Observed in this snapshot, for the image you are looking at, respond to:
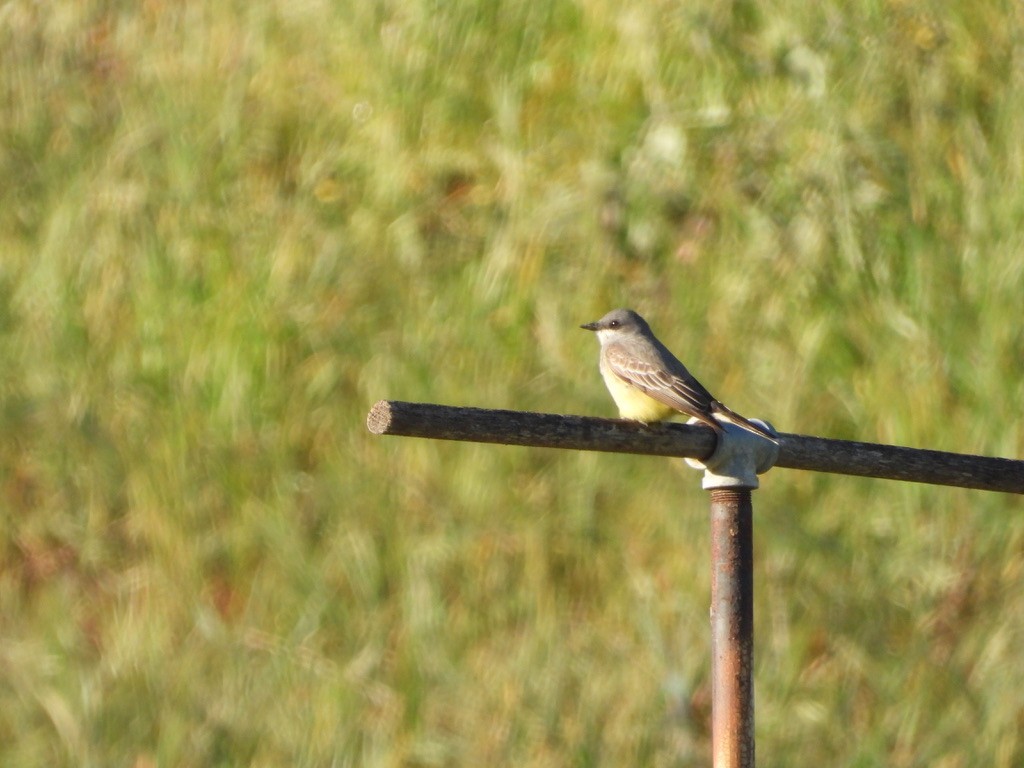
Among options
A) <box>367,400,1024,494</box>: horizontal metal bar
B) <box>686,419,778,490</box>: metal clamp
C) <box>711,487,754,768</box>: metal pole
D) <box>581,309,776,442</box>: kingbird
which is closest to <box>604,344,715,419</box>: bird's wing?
<box>581,309,776,442</box>: kingbird

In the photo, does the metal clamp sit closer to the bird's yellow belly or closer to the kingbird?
the kingbird

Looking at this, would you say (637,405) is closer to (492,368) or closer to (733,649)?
(492,368)

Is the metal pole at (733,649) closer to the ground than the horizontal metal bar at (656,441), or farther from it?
closer to the ground

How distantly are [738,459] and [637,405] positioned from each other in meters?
1.79

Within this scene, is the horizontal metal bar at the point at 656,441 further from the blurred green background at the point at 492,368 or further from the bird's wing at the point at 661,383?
the blurred green background at the point at 492,368

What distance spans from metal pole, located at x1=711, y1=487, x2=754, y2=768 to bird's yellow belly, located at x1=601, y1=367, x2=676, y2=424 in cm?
177

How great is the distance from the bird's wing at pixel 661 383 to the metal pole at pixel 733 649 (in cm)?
127

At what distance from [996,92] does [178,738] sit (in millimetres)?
3729

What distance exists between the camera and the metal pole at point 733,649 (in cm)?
312

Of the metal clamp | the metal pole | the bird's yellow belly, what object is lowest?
the metal pole

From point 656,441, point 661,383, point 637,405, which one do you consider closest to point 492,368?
point 637,405

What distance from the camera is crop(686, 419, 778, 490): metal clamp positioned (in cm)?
322

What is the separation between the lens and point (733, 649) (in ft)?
10.3

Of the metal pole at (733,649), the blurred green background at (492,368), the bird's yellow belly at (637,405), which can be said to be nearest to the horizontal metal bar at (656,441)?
the metal pole at (733,649)
